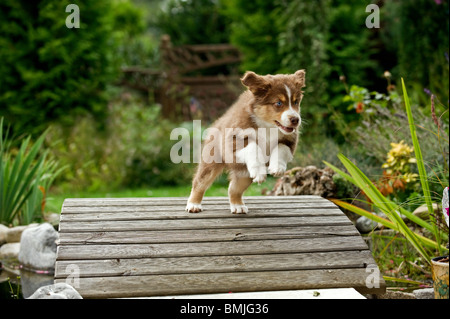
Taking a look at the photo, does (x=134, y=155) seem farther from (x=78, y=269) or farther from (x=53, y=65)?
(x=78, y=269)

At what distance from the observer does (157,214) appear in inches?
167

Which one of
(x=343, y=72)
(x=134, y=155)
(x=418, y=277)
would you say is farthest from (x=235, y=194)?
(x=343, y=72)

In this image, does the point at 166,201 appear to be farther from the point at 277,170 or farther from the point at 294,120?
the point at 294,120

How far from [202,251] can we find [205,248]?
0.14 feet

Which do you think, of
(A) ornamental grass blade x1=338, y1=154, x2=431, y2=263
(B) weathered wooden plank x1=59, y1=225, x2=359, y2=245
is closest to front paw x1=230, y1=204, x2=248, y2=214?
(B) weathered wooden plank x1=59, y1=225, x2=359, y2=245

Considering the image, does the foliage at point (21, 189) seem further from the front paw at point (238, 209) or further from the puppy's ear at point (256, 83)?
the puppy's ear at point (256, 83)

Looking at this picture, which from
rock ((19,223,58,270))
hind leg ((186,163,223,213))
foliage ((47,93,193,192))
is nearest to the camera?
hind leg ((186,163,223,213))

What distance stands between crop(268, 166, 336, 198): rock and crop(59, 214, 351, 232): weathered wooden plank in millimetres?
1300

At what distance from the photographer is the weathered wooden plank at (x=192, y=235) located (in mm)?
3773

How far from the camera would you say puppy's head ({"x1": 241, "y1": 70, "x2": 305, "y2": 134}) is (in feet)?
12.2

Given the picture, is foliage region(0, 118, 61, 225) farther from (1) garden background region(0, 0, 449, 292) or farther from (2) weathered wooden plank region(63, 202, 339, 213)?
(1) garden background region(0, 0, 449, 292)

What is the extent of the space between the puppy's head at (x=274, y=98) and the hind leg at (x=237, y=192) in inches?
24.0

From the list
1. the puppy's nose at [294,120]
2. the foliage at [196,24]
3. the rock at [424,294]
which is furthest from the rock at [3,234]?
the foliage at [196,24]

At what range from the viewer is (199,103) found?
12.0 metres
